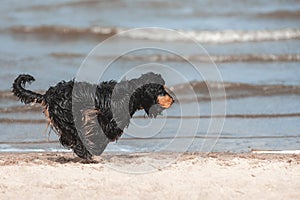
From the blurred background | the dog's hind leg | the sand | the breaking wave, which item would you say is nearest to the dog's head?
the sand

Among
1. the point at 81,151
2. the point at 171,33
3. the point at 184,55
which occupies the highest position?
the point at 171,33

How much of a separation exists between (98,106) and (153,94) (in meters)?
0.51

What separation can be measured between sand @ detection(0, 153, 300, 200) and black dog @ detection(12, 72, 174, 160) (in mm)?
312

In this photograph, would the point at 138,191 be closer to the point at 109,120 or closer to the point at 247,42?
the point at 109,120

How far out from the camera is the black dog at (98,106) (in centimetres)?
746

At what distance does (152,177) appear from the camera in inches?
282

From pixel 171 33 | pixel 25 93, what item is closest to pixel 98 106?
pixel 25 93

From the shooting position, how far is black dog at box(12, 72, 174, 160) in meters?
7.46

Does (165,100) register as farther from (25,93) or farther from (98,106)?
(25,93)

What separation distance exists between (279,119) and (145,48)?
488 centimetres

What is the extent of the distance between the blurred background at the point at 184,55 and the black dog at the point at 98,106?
1.32 metres

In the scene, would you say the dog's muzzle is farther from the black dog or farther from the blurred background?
the blurred background

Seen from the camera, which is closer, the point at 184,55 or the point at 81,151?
the point at 81,151

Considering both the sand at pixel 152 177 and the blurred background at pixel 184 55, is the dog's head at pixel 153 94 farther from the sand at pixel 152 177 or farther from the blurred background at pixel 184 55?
the blurred background at pixel 184 55
